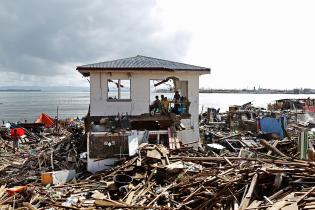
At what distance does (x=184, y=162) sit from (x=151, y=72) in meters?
9.07

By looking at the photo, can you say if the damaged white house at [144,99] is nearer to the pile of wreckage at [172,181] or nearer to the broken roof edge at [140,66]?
the broken roof edge at [140,66]

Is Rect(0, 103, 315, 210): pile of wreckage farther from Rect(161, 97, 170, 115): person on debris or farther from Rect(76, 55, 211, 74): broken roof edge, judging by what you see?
Rect(76, 55, 211, 74): broken roof edge

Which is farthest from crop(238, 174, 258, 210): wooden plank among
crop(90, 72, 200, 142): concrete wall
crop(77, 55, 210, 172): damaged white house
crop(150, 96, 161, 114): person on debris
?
crop(90, 72, 200, 142): concrete wall

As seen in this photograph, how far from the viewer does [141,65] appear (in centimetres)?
2222

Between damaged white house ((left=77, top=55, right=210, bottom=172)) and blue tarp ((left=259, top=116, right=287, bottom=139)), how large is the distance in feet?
23.4

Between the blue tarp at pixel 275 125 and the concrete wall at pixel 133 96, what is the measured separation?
7.30 m

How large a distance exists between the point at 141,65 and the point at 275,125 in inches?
468

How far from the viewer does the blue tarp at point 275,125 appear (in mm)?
26594

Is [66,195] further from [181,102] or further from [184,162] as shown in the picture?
[181,102]

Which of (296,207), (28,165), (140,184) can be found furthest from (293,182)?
(28,165)

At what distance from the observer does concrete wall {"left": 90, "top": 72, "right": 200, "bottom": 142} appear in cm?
2184

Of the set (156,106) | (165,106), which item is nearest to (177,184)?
(165,106)

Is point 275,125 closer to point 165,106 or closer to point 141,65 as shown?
point 165,106

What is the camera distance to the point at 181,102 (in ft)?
75.2
